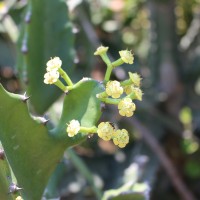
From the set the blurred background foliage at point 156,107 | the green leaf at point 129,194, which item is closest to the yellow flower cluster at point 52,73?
the green leaf at point 129,194

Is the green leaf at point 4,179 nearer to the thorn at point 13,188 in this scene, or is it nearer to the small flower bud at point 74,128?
the thorn at point 13,188

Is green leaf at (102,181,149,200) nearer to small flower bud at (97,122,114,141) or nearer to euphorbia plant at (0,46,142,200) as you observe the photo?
euphorbia plant at (0,46,142,200)

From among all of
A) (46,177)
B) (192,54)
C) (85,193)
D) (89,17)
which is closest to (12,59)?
(89,17)

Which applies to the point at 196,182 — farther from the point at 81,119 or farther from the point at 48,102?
the point at 81,119

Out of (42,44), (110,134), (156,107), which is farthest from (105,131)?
(156,107)

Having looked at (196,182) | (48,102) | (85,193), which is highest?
(48,102)

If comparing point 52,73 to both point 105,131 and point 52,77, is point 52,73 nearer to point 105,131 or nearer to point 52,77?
point 52,77
